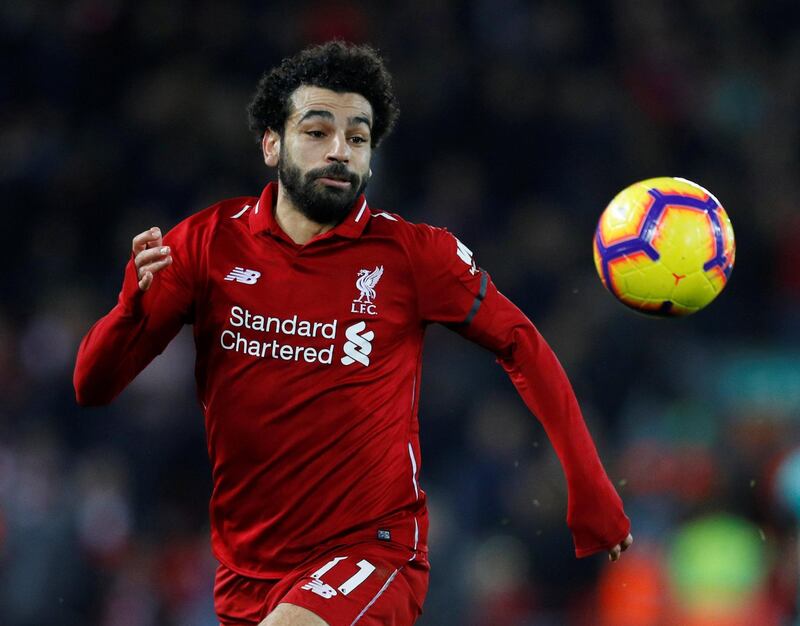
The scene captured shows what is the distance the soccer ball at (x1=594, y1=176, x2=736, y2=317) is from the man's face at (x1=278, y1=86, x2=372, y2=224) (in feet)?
3.01

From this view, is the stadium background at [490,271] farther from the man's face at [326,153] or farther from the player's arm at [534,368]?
the man's face at [326,153]

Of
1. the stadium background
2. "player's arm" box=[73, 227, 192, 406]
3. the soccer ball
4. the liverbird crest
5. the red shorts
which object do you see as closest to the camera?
the red shorts

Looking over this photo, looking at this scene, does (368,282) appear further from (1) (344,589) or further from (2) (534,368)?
(1) (344,589)

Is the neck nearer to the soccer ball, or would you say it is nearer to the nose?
the nose

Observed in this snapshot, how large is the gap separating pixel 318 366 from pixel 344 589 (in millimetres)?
652

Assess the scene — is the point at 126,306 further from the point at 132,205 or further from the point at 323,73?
the point at 132,205

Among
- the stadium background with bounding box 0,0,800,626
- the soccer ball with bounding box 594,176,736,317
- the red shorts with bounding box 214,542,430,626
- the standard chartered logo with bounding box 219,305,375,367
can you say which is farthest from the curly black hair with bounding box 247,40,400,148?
the stadium background with bounding box 0,0,800,626

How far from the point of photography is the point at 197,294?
3750mm

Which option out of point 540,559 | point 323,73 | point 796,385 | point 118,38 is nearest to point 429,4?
point 118,38

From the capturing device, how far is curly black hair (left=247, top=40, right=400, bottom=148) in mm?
3896

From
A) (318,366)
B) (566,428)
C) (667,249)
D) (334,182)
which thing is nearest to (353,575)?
(318,366)

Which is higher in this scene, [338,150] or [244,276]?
[338,150]

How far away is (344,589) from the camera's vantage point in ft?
11.2

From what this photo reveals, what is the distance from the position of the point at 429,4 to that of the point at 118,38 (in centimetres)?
260
